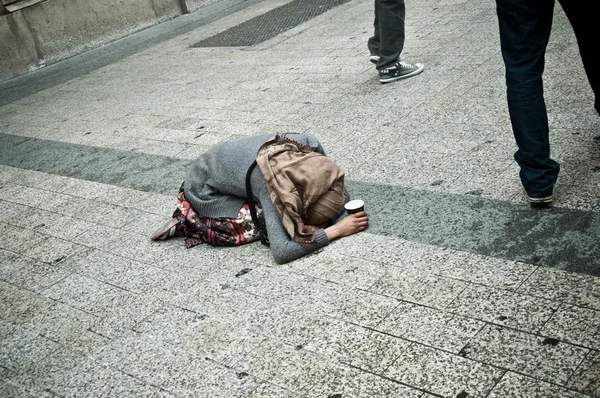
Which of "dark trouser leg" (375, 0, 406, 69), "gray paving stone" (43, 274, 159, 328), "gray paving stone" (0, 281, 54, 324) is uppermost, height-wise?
"dark trouser leg" (375, 0, 406, 69)

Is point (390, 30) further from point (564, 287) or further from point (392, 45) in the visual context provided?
point (564, 287)

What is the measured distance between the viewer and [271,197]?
3477 millimetres

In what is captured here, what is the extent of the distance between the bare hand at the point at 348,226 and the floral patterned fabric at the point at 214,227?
1.25 ft

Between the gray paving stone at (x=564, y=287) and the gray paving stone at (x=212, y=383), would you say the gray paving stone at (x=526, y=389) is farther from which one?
the gray paving stone at (x=212, y=383)

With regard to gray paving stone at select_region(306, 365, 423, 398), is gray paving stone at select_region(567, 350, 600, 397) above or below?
below

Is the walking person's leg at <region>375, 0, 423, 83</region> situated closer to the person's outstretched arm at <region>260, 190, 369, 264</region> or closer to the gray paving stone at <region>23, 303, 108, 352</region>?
the person's outstretched arm at <region>260, 190, 369, 264</region>

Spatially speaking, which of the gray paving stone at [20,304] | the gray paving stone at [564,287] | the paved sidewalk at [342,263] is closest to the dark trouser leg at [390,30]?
the paved sidewalk at [342,263]

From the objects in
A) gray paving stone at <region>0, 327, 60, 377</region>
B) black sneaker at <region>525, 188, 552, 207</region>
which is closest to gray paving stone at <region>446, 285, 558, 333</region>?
black sneaker at <region>525, 188, 552, 207</region>

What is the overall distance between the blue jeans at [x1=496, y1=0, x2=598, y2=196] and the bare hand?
85 centimetres

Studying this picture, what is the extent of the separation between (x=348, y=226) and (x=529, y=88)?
44.7 inches

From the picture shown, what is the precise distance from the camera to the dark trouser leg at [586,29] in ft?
11.6

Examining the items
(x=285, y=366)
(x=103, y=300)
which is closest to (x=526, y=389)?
(x=285, y=366)

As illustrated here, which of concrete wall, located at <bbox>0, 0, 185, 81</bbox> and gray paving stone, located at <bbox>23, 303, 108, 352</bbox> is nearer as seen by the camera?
gray paving stone, located at <bbox>23, 303, 108, 352</bbox>

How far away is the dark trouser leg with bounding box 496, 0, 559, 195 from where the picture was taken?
3387mm
